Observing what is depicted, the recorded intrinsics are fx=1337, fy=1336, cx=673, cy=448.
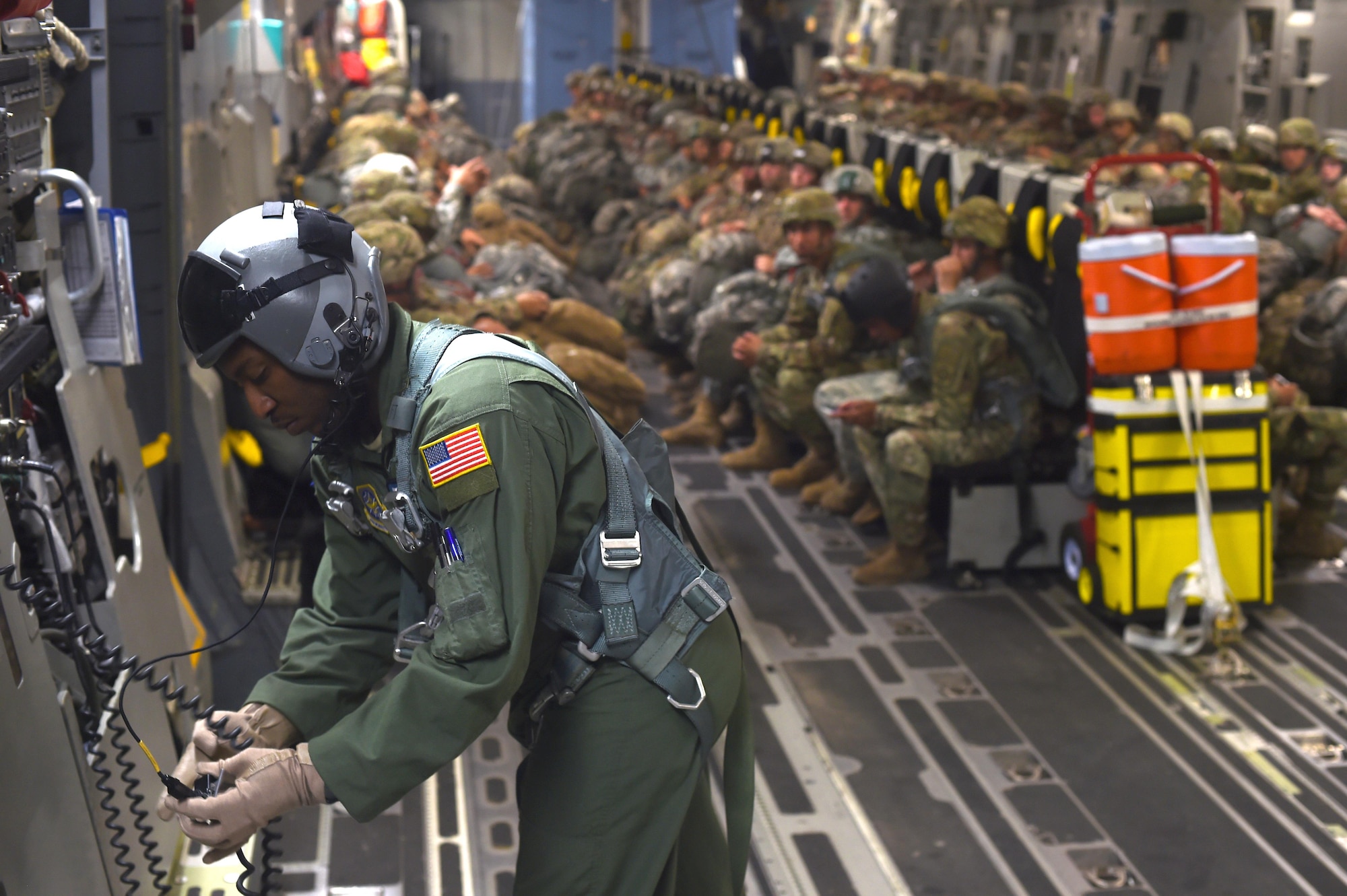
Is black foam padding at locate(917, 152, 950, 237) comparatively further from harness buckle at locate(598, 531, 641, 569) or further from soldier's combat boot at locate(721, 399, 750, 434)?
harness buckle at locate(598, 531, 641, 569)

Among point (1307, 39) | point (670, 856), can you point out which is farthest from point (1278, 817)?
point (1307, 39)

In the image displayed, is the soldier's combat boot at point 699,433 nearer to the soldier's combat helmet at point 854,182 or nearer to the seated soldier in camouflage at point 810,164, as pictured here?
the soldier's combat helmet at point 854,182

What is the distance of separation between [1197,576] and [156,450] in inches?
146

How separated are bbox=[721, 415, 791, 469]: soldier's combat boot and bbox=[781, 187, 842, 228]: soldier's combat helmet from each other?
1348mm

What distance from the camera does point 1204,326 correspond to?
197 inches

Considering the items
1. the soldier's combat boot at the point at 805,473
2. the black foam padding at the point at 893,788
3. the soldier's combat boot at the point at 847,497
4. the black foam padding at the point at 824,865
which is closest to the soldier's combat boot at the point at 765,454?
the soldier's combat boot at the point at 805,473


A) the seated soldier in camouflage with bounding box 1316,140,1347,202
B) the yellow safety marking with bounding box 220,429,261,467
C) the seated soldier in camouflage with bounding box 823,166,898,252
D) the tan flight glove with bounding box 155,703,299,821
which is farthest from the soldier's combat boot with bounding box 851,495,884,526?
the tan flight glove with bounding box 155,703,299,821

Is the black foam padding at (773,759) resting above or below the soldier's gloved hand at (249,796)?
below

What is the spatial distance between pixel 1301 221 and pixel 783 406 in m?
3.61

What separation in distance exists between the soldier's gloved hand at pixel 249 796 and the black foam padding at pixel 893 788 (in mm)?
2167

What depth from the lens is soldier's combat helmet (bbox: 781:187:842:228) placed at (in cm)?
648

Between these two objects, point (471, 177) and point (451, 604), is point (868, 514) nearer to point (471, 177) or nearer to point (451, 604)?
point (471, 177)

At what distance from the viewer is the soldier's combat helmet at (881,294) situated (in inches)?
233

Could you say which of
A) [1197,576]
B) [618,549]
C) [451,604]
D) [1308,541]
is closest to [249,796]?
[451,604]
